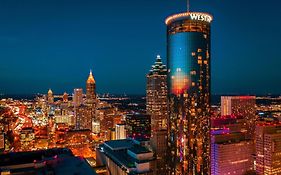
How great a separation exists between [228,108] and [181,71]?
65726mm

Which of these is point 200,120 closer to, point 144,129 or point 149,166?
point 149,166

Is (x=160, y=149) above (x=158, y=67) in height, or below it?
below

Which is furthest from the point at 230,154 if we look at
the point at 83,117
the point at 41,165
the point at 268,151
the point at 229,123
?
the point at 83,117

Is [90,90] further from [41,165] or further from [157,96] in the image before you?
[41,165]

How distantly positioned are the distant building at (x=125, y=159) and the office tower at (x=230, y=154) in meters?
20.3

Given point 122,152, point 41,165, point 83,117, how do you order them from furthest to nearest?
point 83,117 → point 122,152 → point 41,165

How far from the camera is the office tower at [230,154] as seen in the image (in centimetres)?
6188

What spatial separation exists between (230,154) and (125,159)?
27799 millimetres

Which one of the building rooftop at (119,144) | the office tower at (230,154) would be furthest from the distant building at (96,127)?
the office tower at (230,154)

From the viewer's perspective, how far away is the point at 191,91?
4947cm

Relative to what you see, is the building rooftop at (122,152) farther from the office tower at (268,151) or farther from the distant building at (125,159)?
the office tower at (268,151)

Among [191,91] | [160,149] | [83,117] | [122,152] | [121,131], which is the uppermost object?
[191,91]

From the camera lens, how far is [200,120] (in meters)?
49.8

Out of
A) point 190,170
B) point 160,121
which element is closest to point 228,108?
point 160,121
